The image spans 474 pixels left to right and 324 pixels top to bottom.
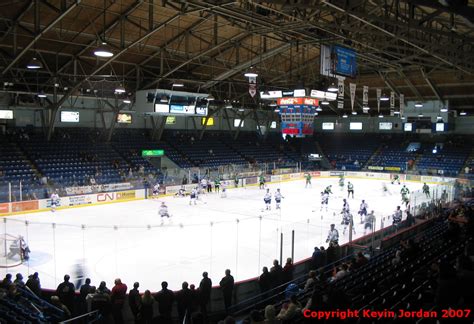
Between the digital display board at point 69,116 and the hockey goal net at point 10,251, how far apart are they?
21.0m

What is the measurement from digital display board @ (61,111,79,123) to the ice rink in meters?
11.6

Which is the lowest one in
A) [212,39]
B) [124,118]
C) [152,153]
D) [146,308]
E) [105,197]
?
[146,308]

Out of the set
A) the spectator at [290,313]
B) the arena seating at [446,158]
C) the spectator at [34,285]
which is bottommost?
the spectator at [34,285]

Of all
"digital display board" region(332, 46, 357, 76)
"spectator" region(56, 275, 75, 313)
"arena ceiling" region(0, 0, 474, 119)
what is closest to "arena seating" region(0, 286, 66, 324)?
"spectator" region(56, 275, 75, 313)

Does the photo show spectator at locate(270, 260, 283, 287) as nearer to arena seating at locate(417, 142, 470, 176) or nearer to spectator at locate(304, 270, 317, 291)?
spectator at locate(304, 270, 317, 291)

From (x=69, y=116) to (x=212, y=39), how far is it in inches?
542

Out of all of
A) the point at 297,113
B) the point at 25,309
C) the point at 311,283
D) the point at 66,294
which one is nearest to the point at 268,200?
the point at 297,113

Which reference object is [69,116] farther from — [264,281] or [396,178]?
[396,178]

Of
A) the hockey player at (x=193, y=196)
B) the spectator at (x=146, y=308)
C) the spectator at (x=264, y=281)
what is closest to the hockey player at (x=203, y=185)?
the hockey player at (x=193, y=196)

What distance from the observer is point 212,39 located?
27125 millimetres

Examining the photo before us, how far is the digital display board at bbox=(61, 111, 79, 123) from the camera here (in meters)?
33.1

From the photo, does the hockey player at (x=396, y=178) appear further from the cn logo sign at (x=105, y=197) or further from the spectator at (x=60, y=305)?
the spectator at (x=60, y=305)

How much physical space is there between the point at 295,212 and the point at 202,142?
2140 cm

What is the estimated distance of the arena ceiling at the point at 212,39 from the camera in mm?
18047
